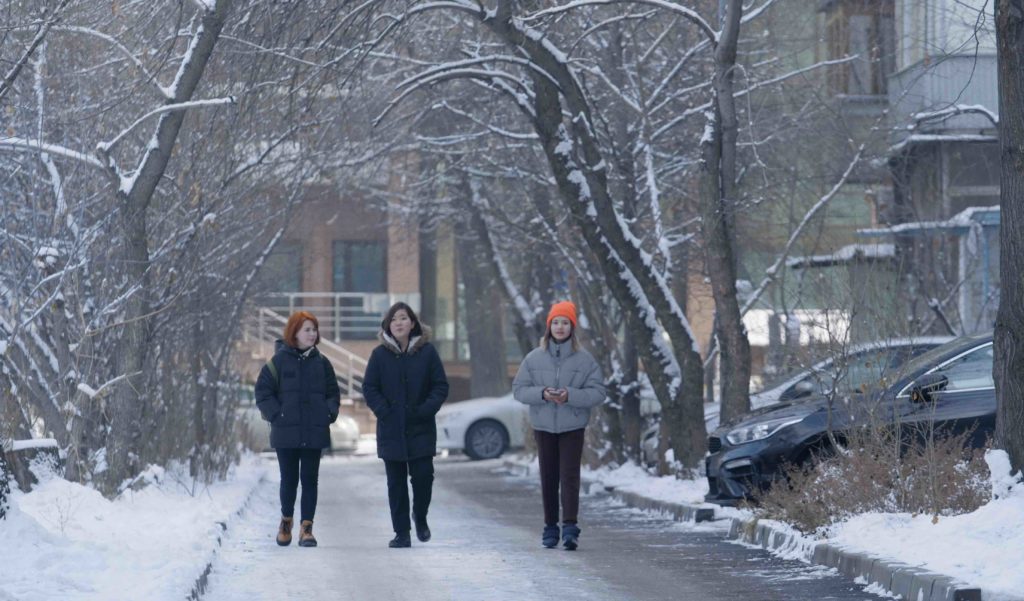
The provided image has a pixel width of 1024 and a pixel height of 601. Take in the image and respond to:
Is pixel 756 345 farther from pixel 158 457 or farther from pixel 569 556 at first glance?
pixel 569 556

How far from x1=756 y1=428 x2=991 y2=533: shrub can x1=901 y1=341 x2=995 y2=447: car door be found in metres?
0.96

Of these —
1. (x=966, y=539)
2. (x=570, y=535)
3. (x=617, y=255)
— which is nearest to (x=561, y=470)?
(x=570, y=535)

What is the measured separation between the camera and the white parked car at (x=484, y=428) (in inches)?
1255

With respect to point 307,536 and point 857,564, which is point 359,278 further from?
point 857,564

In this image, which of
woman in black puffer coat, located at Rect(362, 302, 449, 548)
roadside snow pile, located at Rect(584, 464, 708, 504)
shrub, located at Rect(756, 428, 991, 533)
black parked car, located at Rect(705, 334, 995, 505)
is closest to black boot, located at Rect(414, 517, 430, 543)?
woman in black puffer coat, located at Rect(362, 302, 449, 548)

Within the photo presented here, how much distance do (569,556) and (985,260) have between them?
13055 mm

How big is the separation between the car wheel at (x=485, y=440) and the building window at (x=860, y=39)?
9.04 meters

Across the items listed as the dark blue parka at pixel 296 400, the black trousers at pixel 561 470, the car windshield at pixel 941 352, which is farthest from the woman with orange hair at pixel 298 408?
the car windshield at pixel 941 352

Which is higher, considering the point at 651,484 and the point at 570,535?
the point at 570,535

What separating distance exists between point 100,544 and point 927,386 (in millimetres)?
6161

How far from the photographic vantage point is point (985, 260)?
76.1ft

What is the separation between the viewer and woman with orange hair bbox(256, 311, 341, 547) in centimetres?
1249

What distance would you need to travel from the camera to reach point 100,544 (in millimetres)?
10258

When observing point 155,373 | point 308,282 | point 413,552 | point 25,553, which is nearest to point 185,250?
point 155,373
